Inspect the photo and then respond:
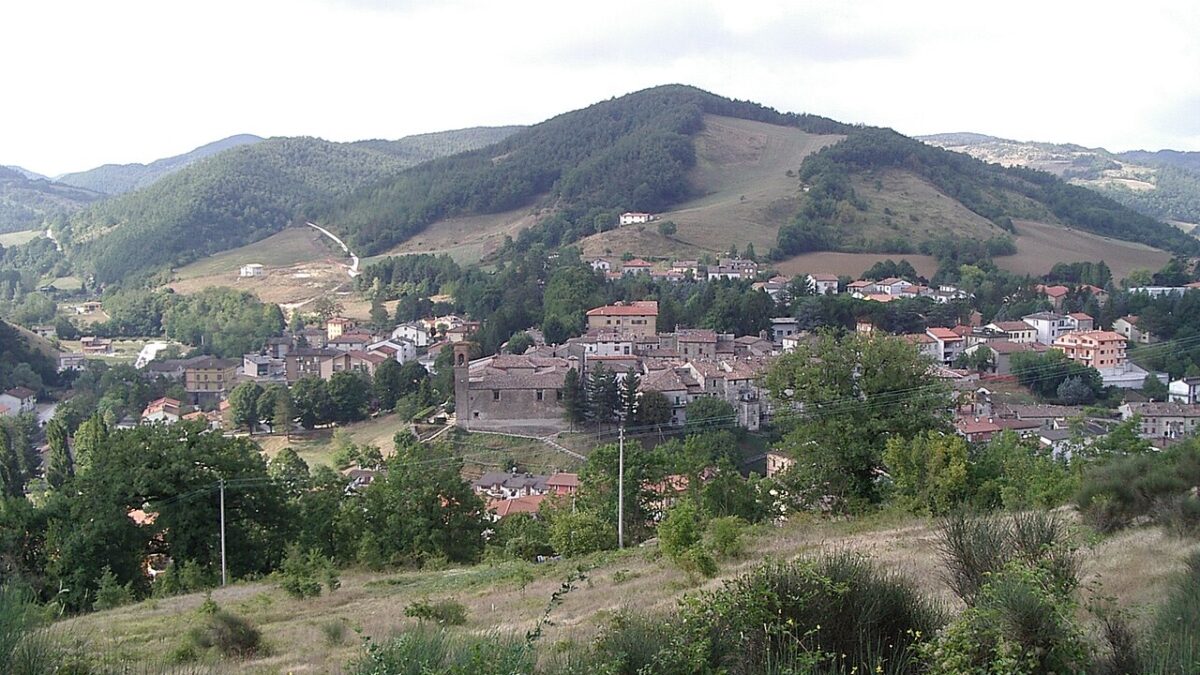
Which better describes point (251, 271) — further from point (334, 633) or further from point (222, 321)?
point (334, 633)

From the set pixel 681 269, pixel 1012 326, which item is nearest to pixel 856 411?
pixel 1012 326

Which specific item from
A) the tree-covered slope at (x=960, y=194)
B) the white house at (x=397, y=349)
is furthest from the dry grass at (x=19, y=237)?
the tree-covered slope at (x=960, y=194)

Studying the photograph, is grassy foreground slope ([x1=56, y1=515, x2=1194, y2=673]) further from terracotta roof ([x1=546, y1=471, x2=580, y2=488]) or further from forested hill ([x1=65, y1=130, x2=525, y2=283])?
forested hill ([x1=65, y1=130, x2=525, y2=283])

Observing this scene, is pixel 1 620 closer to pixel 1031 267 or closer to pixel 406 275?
pixel 406 275

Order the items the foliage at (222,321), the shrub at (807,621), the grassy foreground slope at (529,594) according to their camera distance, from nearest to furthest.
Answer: the shrub at (807,621)
the grassy foreground slope at (529,594)
the foliage at (222,321)

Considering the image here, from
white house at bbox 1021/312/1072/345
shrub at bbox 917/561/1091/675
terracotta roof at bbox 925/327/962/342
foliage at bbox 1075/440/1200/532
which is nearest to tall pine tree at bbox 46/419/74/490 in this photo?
foliage at bbox 1075/440/1200/532

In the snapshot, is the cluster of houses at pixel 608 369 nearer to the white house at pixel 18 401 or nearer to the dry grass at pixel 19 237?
the white house at pixel 18 401

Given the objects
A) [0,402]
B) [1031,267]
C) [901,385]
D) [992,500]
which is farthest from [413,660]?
[1031,267]
